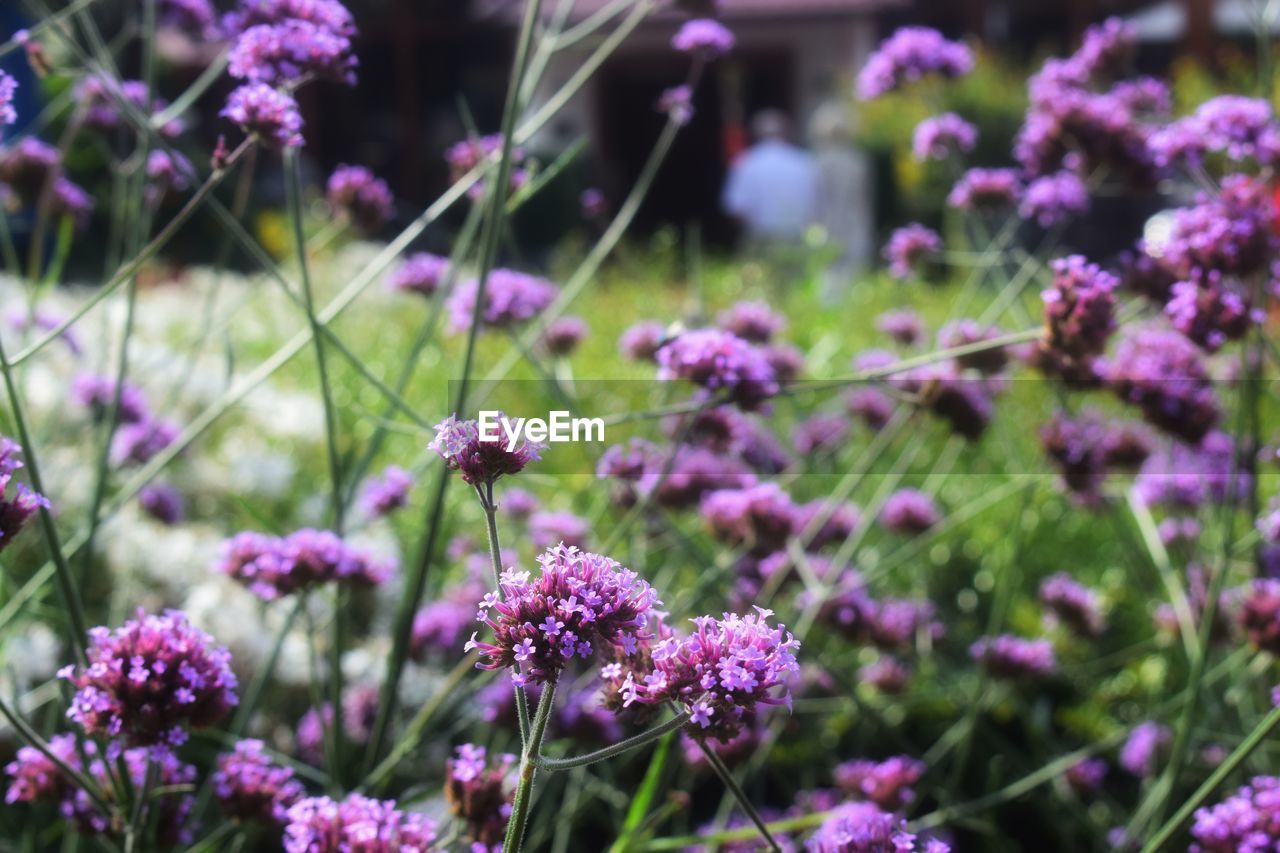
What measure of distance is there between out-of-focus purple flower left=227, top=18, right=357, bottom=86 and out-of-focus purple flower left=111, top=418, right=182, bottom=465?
1.19m

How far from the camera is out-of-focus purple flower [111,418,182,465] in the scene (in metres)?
2.79

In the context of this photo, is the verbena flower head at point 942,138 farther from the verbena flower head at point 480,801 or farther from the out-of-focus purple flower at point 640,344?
the verbena flower head at point 480,801

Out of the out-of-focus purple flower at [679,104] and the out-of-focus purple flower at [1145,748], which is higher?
the out-of-focus purple flower at [679,104]

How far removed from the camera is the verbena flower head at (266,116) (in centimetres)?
165

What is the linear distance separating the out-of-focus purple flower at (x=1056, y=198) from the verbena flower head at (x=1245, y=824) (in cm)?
132

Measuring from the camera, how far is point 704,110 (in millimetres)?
19797

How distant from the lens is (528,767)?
1061mm

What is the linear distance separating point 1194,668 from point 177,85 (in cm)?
1682

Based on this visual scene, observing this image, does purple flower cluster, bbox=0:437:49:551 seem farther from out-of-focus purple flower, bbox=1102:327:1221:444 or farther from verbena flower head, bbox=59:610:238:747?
out-of-focus purple flower, bbox=1102:327:1221:444

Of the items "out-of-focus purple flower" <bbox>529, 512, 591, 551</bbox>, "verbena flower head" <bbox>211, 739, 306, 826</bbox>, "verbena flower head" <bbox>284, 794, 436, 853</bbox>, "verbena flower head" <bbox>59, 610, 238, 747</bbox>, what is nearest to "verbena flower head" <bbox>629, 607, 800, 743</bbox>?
"verbena flower head" <bbox>284, 794, 436, 853</bbox>

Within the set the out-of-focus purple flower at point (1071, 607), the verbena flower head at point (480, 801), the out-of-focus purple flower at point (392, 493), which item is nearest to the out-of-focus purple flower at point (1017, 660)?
the out-of-focus purple flower at point (1071, 607)

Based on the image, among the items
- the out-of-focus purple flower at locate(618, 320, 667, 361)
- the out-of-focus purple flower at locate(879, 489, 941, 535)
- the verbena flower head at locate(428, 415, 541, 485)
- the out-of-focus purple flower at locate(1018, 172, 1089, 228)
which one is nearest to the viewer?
the verbena flower head at locate(428, 415, 541, 485)

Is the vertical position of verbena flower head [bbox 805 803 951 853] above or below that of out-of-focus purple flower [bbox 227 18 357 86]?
below

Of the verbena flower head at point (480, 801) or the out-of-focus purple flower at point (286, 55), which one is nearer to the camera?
the verbena flower head at point (480, 801)
